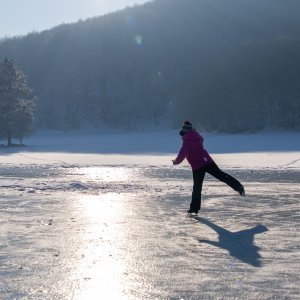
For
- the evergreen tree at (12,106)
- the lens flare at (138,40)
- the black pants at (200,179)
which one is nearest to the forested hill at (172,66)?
the lens flare at (138,40)

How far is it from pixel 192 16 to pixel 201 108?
6051 cm

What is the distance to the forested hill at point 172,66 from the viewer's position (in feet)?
305

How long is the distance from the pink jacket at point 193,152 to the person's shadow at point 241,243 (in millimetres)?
1609

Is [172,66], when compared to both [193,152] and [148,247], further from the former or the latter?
[148,247]

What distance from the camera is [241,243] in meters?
6.46

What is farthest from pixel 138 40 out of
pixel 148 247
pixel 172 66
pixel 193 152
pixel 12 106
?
pixel 148 247

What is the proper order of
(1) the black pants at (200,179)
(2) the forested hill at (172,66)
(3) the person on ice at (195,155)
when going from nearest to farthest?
(1) the black pants at (200,179), (3) the person on ice at (195,155), (2) the forested hill at (172,66)

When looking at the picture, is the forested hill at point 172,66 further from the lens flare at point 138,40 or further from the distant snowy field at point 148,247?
the distant snowy field at point 148,247

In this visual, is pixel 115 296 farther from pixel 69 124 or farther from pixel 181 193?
pixel 69 124

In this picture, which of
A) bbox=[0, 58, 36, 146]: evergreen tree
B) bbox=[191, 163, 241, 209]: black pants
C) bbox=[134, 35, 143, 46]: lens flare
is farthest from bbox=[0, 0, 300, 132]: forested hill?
bbox=[191, 163, 241, 209]: black pants

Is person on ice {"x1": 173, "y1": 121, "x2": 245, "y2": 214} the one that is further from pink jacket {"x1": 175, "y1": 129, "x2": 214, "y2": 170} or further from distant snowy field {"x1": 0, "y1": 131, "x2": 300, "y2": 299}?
distant snowy field {"x1": 0, "y1": 131, "x2": 300, "y2": 299}

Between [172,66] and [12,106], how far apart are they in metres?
80.9

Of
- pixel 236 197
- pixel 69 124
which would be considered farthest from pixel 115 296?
pixel 69 124

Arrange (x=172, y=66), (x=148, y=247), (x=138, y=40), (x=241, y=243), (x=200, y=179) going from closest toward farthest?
(x=148, y=247)
(x=241, y=243)
(x=200, y=179)
(x=172, y=66)
(x=138, y=40)
